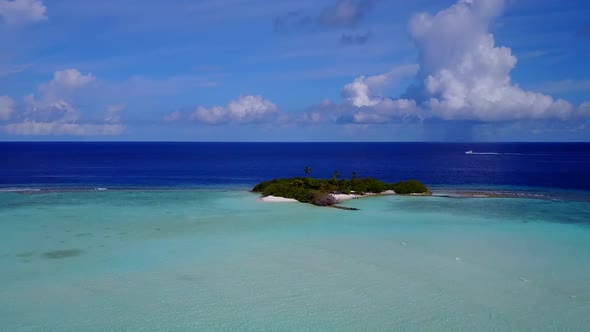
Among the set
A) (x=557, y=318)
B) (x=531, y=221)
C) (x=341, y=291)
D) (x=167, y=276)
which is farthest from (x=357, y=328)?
(x=531, y=221)

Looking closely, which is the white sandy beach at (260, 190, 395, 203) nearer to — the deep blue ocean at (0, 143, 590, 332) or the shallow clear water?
the deep blue ocean at (0, 143, 590, 332)

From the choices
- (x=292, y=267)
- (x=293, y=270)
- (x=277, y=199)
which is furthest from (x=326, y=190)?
(x=293, y=270)

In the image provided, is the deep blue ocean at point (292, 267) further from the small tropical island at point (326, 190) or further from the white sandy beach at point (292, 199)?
the small tropical island at point (326, 190)

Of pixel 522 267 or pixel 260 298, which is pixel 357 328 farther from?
pixel 522 267

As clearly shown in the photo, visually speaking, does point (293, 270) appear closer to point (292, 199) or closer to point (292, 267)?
point (292, 267)

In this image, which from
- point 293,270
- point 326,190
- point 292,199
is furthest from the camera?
point 326,190

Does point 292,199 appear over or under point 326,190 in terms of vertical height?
under
